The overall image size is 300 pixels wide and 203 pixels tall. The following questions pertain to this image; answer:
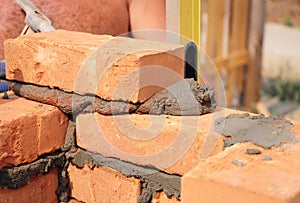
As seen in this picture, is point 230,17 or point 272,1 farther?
point 272,1

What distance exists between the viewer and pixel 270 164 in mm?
1533

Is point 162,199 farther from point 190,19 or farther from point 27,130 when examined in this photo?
point 190,19

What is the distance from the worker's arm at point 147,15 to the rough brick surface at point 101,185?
3.92 ft

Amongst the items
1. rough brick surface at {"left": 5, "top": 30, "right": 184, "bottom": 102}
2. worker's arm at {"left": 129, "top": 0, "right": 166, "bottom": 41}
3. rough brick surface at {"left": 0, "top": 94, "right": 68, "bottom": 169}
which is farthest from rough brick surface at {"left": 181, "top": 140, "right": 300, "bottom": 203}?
Answer: worker's arm at {"left": 129, "top": 0, "right": 166, "bottom": 41}

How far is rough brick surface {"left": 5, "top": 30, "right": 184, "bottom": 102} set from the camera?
1918mm

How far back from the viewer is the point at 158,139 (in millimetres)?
1862

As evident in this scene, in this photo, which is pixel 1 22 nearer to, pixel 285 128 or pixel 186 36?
pixel 186 36

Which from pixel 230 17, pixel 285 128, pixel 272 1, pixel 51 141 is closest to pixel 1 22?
pixel 51 141

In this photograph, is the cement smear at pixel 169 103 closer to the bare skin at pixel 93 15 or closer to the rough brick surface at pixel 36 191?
the rough brick surface at pixel 36 191

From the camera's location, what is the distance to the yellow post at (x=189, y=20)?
7.48 feet

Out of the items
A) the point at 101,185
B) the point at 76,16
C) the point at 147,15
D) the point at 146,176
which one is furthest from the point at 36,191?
the point at 147,15

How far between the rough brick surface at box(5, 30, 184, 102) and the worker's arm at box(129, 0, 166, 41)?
103 centimetres

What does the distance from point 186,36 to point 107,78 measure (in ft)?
1.65

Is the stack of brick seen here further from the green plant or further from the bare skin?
the green plant
